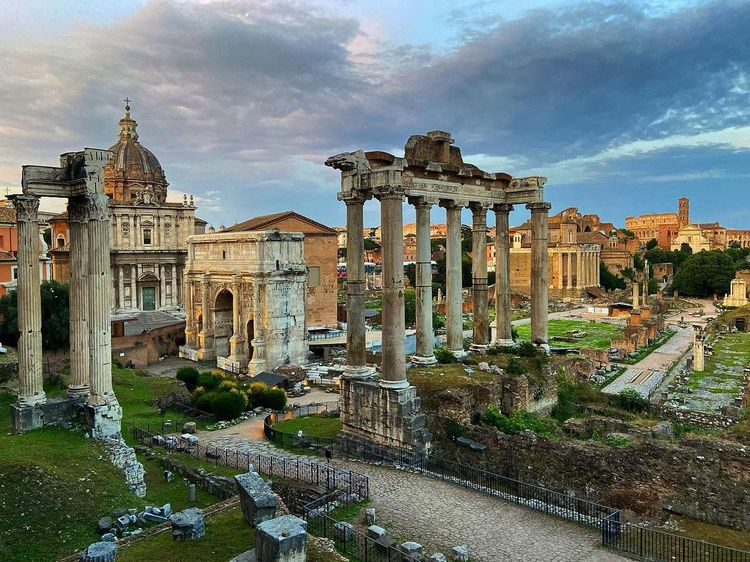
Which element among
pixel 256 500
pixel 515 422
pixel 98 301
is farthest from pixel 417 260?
pixel 256 500

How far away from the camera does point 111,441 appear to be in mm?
14266

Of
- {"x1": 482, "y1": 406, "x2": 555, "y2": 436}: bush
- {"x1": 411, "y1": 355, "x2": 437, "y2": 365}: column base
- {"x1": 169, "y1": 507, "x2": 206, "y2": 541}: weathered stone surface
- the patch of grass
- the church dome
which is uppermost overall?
the church dome

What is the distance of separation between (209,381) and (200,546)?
19401mm

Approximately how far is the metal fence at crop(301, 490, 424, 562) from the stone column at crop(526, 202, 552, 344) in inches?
411

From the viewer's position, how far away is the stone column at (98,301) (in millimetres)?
14844

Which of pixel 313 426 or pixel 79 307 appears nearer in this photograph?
pixel 79 307

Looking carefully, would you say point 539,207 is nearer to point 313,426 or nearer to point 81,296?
point 313,426

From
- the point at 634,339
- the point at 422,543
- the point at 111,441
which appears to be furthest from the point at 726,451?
the point at 634,339

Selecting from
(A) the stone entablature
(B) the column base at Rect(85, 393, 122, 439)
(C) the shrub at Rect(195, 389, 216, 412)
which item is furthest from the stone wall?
(A) the stone entablature

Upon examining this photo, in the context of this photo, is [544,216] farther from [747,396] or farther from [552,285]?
[552,285]

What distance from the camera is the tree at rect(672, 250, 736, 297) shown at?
83625mm

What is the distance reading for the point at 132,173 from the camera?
50125 millimetres

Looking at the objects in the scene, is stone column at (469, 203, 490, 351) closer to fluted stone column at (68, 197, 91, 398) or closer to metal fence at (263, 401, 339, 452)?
metal fence at (263, 401, 339, 452)

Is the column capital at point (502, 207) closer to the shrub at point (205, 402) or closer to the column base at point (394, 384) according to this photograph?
the column base at point (394, 384)
